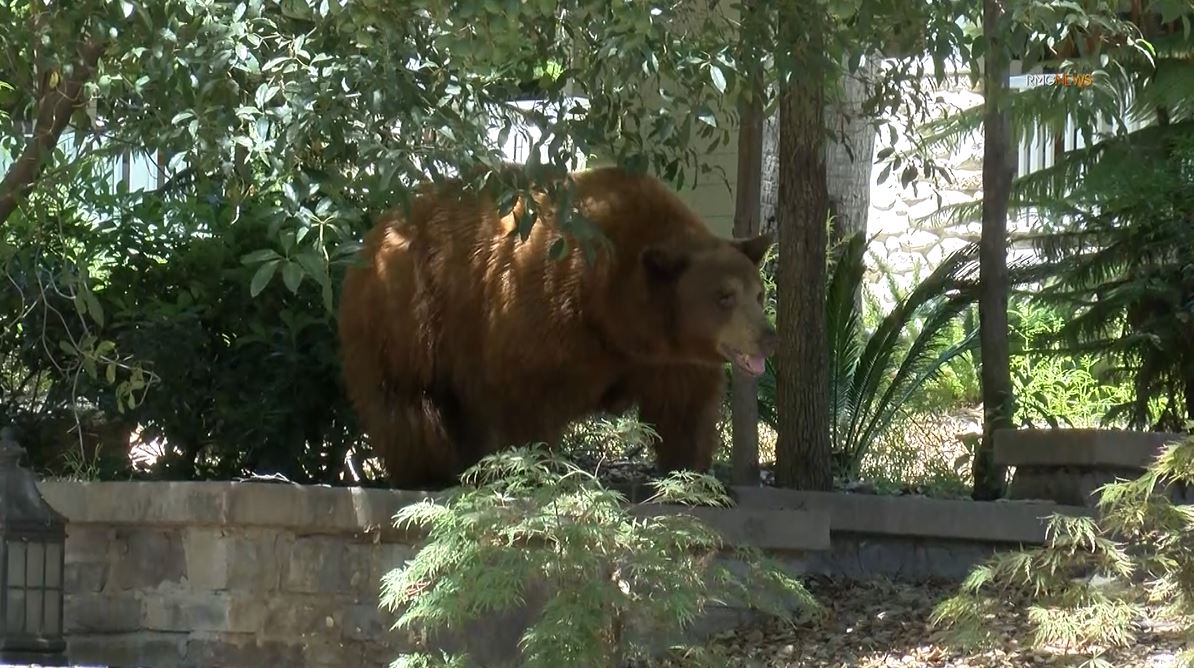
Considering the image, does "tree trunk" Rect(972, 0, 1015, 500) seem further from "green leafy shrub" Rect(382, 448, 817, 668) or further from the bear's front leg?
"green leafy shrub" Rect(382, 448, 817, 668)

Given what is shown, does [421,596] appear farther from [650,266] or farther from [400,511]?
[650,266]

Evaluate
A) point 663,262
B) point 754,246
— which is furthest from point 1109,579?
point 663,262

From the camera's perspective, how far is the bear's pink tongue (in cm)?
783

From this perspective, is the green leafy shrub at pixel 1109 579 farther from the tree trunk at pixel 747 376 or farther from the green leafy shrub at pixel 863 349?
the green leafy shrub at pixel 863 349

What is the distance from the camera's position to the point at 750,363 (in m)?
7.83

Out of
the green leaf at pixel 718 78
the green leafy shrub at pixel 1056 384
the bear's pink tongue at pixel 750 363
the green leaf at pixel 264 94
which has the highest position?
the green leaf at pixel 718 78

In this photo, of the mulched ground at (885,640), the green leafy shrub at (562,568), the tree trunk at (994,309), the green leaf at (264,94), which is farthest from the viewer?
the tree trunk at (994,309)

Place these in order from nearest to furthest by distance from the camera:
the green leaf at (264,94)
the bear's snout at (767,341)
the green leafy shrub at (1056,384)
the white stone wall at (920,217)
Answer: the green leaf at (264,94)
the bear's snout at (767,341)
the green leafy shrub at (1056,384)
the white stone wall at (920,217)

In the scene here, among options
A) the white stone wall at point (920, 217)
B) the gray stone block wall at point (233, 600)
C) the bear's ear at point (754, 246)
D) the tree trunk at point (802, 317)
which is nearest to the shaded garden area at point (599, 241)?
the tree trunk at point (802, 317)

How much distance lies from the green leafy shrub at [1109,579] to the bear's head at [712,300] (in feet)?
5.90

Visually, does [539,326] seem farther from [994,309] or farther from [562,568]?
[994,309]

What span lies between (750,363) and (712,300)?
1.08 ft

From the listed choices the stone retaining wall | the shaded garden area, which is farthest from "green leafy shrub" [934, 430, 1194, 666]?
the stone retaining wall

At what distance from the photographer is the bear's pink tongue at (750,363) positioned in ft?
25.7
